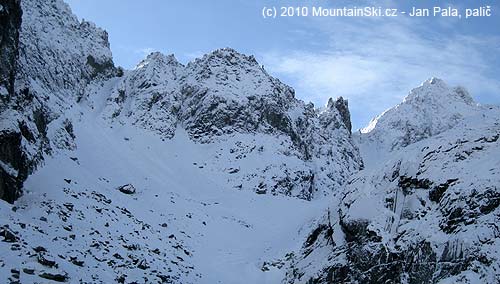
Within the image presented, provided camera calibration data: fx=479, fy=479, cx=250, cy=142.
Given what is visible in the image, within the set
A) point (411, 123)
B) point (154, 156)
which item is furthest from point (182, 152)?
point (411, 123)

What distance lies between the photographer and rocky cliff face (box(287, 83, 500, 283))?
47.1 feet

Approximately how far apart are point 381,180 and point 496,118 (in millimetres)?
4955

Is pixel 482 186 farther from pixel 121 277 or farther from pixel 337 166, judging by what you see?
pixel 337 166

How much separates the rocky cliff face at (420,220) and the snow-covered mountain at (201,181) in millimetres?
54

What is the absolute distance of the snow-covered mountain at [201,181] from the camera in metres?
16.0

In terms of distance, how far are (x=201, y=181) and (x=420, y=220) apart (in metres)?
36.9

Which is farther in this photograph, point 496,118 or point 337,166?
point 337,166

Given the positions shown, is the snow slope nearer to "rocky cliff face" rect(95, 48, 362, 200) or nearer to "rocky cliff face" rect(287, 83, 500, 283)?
"rocky cliff face" rect(95, 48, 362, 200)

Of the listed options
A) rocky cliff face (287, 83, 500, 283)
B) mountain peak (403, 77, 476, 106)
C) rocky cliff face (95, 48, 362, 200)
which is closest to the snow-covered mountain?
rocky cliff face (287, 83, 500, 283)

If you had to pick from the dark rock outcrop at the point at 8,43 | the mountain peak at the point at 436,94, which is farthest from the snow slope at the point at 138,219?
the mountain peak at the point at 436,94

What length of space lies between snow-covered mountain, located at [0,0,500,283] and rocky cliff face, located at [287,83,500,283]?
5cm

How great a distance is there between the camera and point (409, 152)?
1966 centimetres

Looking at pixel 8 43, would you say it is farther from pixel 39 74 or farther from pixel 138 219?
pixel 39 74

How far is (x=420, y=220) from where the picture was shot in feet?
54.4
